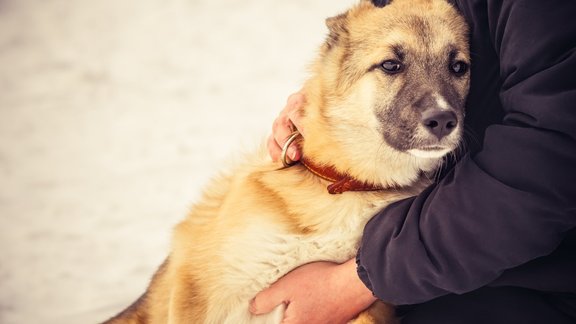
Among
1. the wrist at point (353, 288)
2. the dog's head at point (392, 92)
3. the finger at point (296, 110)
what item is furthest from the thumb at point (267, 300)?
the finger at point (296, 110)

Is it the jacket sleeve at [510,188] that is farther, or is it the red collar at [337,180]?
the red collar at [337,180]

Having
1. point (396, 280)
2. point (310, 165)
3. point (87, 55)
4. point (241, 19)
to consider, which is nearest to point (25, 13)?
point (87, 55)

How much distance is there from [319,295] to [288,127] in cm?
76

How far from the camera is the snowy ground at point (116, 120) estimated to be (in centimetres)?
313

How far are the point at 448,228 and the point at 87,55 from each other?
3.36 m

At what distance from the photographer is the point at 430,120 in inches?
63.0

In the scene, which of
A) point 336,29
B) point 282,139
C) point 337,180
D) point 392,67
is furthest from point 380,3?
point 337,180

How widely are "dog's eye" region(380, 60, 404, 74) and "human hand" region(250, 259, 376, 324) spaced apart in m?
0.72

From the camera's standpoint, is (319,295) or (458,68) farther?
(458,68)

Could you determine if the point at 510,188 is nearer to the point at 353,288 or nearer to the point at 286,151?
the point at 353,288

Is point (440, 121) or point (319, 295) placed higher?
point (440, 121)

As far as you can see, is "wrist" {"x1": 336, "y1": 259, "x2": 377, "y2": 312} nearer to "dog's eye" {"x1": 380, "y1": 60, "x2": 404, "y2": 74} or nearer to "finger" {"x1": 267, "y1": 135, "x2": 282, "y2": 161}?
"finger" {"x1": 267, "y1": 135, "x2": 282, "y2": 161}

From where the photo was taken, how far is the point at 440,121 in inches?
62.2

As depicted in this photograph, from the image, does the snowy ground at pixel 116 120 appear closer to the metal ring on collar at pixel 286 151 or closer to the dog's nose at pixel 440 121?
the metal ring on collar at pixel 286 151
